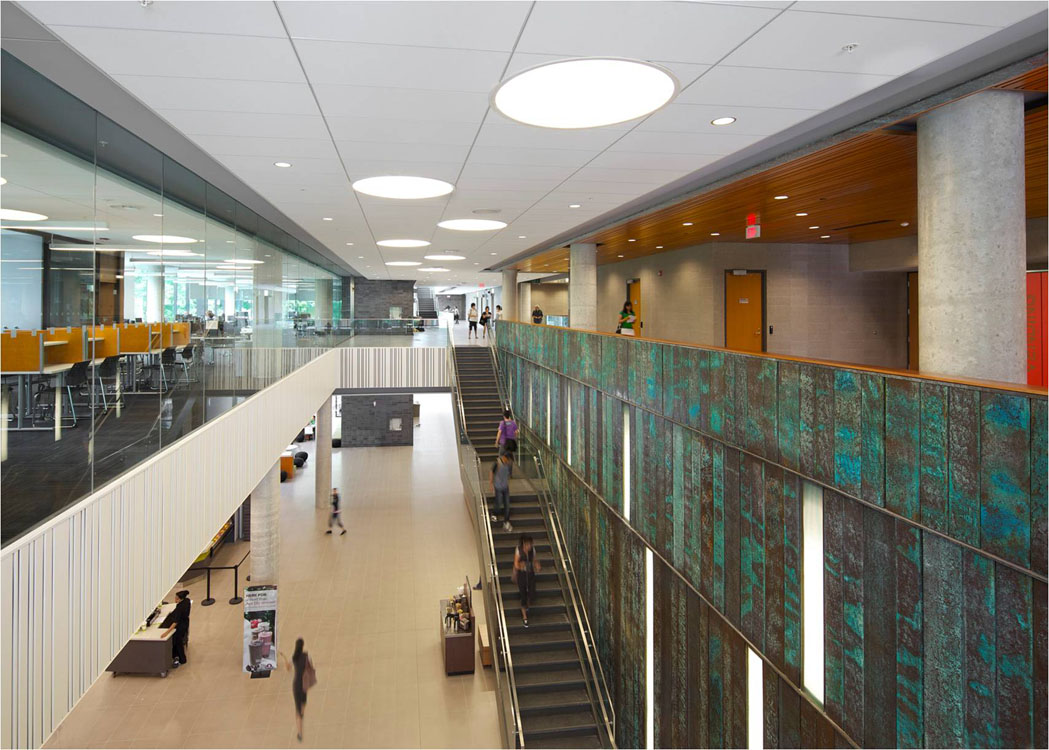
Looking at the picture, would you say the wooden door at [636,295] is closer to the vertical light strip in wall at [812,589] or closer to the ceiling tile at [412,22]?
the vertical light strip in wall at [812,589]

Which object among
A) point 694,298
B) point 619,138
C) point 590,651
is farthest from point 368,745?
point 694,298

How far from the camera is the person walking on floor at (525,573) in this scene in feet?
45.3

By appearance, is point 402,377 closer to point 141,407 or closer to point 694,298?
point 694,298

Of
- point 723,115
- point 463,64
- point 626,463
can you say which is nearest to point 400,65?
point 463,64

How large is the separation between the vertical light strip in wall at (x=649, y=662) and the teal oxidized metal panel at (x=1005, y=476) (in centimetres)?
623

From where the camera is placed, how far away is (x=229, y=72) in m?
4.95

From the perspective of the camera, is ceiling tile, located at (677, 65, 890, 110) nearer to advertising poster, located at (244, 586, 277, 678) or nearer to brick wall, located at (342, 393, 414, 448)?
advertising poster, located at (244, 586, 277, 678)

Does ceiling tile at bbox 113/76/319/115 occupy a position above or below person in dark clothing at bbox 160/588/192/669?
above

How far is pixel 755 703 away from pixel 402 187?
26.4ft

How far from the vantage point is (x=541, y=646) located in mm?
13625

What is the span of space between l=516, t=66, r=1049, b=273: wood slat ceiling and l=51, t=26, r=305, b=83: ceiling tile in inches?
227

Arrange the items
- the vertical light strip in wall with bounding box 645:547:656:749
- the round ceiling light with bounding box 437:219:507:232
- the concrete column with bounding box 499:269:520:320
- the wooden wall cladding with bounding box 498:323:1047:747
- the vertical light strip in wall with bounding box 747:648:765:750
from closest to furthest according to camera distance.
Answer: the wooden wall cladding with bounding box 498:323:1047:747 → the vertical light strip in wall with bounding box 747:648:765:750 → the vertical light strip in wall with bounding box 645:547:656:749 → the round ceiling light with bounding box 437:219:507:232 → the concrete column with bounding box 499:269:520:320

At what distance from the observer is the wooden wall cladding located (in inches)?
169

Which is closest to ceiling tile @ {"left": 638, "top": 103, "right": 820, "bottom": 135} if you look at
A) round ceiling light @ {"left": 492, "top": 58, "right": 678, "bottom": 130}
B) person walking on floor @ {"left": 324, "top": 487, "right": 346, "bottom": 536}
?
round ceiling light @ {"left": 492, "top": 58, "right": 678, "bottom": 130}
